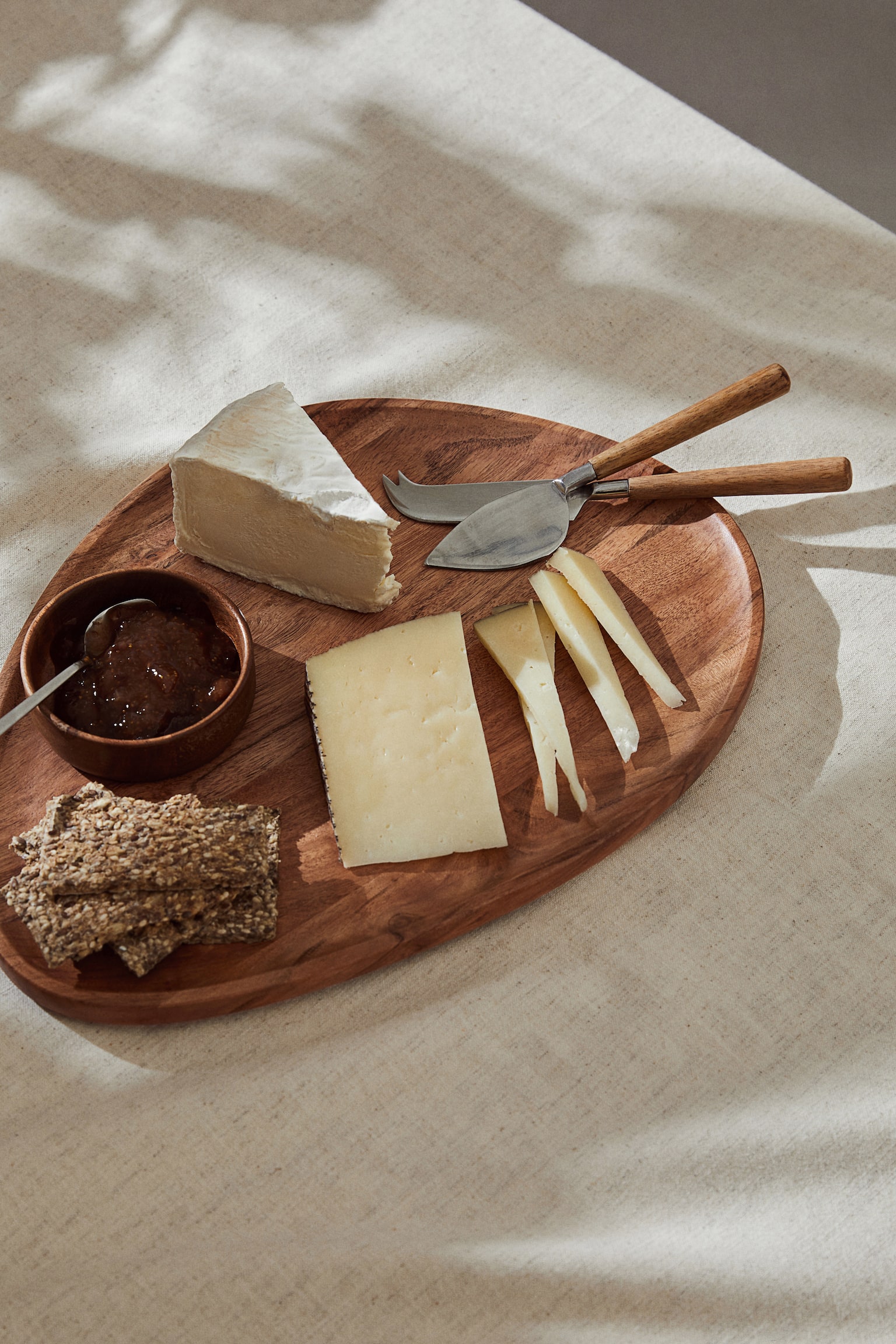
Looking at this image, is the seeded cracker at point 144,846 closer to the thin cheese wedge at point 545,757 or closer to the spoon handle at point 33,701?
the spoon handle at point 33,701

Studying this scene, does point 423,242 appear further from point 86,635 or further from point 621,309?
point 86,635

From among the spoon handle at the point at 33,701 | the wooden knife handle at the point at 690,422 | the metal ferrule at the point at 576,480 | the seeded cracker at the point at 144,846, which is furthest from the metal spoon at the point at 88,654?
the wooden knife handle at the point at 690,422

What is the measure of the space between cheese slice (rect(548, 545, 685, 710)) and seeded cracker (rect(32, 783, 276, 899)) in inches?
27.4

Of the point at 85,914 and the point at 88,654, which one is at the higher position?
the point at 88,654

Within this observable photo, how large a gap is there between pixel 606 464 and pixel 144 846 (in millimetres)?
1127

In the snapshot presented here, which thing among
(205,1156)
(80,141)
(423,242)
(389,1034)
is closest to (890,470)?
(423,242)

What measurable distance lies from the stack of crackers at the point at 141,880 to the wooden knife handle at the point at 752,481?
3.32 ft

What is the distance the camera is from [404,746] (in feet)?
5.94

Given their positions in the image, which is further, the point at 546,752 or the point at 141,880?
the point at 546,752

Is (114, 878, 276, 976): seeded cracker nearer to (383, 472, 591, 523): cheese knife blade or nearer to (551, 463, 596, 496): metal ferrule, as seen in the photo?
(383, 472, 591, 523): cheese knife blade

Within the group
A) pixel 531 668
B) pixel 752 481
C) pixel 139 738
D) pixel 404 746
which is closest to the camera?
pixel 139 738

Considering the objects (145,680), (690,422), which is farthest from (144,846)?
(690,422)

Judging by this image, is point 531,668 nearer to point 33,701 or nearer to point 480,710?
point 480,710

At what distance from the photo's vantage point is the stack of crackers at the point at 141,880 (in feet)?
5.07
